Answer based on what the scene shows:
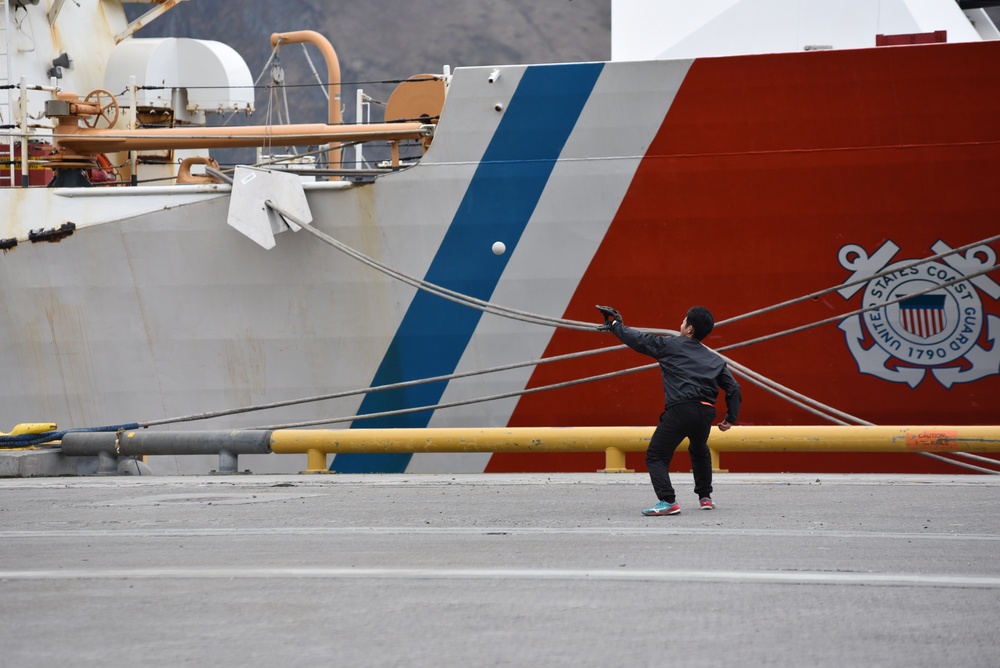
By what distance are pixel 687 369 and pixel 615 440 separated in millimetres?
2403

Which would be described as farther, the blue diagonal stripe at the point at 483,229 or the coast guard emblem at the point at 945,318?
the blue diagonal stripe at the point at 483,229

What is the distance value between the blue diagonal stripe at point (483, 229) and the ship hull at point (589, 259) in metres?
0.02

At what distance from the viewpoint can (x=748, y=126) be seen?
34.2ft

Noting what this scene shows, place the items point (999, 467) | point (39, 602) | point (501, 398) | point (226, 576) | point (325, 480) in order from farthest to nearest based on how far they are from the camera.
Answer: point (501, 398) → point (999, 467) → point (325, 480) → point (226, 576) → point (39, 602)

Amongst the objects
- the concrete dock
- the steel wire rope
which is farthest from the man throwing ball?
the steel wire rope

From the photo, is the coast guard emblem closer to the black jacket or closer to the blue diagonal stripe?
the blue diagonal stripe

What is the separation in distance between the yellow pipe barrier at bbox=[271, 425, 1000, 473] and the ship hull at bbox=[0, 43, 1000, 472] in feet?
4.56

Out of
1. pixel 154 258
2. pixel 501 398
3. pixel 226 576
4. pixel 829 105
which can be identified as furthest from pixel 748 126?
pixel 226 576

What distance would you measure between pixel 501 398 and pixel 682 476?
7.21ft

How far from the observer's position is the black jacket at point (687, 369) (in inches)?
274

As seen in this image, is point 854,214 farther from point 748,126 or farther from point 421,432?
point 421,432

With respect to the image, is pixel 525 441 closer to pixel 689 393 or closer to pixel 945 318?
pixel 689 393

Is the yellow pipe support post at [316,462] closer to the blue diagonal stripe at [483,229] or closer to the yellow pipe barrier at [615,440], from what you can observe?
the yellow pipe barrier at [615,440]

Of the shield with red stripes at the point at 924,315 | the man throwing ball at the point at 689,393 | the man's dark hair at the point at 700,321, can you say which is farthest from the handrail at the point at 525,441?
the man's dark hair at the point at 700,321
